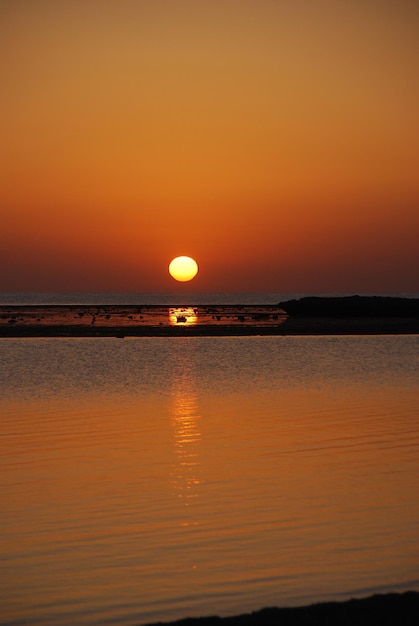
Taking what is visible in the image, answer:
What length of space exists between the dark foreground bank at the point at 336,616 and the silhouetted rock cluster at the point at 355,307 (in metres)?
111

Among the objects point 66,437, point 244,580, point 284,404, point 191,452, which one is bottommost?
point 244,580

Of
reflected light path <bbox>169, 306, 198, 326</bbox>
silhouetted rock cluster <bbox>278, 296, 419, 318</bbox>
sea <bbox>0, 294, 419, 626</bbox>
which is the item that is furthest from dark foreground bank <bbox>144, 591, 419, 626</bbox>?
silhouetted rock cluster <bbox>278, 296, 419, 318</bbox>

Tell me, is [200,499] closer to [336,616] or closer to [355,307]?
[336,616]

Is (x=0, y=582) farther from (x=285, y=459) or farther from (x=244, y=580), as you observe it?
(x=285, y=459)

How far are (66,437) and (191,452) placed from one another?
3.72m

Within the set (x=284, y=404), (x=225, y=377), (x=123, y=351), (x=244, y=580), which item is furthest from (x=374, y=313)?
(x=244, y=580)

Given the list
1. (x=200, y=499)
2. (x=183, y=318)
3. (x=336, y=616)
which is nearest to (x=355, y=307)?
(x=183, y=318)

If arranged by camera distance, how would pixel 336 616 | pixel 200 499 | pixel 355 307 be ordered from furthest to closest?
pixel 355 307 → pixel 200 499 → pixel 336 616

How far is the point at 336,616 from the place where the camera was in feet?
28.8

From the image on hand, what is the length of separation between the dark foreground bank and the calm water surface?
0.80 metres

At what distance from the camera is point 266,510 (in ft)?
45.7

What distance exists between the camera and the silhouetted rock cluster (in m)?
119

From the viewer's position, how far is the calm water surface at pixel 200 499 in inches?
406

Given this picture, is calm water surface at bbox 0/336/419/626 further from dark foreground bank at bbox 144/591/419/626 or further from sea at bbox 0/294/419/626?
dark foreground bank at bbox 144/591/419/626
